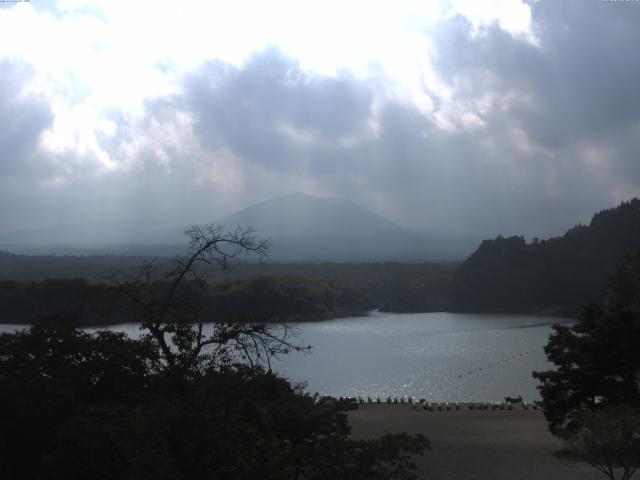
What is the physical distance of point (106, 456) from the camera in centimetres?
682

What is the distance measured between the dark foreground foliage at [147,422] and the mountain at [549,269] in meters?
58.2

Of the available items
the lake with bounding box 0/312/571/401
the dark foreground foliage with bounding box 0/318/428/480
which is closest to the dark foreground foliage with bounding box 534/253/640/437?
the dark foreground foliage with bounding box 0/318/428/480

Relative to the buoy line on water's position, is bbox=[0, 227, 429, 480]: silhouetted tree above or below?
above

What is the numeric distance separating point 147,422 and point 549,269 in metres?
66.6

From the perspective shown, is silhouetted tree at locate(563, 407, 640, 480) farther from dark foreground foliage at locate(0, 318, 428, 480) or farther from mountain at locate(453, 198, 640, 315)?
mountain at locate(453, 198, 640, 315)

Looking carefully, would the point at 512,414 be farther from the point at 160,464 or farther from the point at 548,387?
the point at 160,464

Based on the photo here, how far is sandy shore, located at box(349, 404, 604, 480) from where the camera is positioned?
12.4 m

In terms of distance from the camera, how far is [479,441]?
1546 cm

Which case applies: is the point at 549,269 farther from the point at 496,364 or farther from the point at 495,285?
the point at 496,364

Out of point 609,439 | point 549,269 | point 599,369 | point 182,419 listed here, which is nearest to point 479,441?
point 599,369

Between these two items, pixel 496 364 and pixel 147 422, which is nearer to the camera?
pixel 147 422

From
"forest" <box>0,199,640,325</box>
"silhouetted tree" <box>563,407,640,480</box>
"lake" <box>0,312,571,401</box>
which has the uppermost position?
"forest" <box>0,199,640,325</box>

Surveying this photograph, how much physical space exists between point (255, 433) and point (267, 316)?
1.02 metres

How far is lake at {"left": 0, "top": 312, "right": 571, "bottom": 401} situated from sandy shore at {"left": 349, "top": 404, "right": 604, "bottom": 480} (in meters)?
3.63
